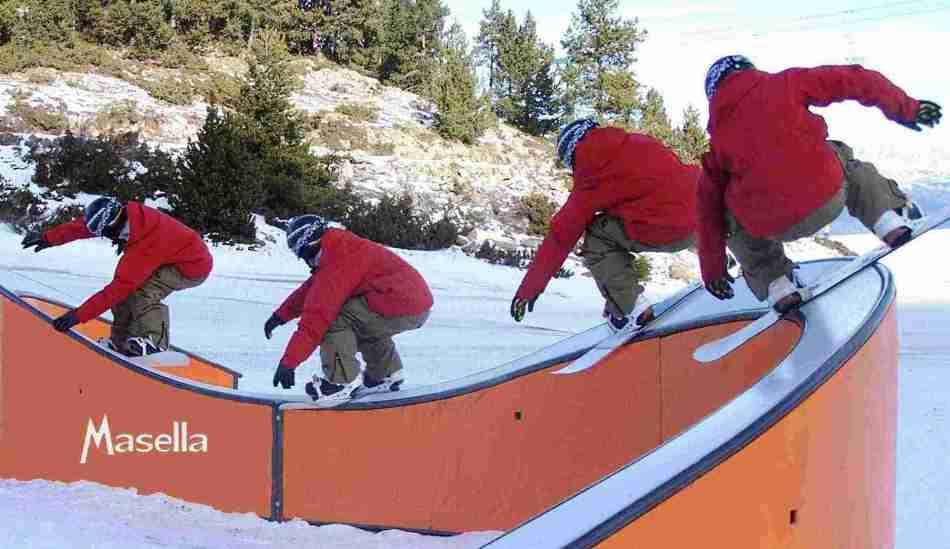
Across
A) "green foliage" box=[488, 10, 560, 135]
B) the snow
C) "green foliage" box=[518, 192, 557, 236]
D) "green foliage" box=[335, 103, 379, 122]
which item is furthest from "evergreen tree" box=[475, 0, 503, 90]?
the snow

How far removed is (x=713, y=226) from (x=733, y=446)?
2088 mm

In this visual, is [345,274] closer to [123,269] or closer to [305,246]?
[305,246]

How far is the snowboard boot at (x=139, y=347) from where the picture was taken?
20.6 ft

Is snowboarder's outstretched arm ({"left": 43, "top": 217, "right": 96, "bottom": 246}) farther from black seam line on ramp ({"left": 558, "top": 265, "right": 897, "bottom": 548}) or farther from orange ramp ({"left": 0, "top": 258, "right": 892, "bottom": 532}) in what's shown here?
black seam line on ramp ({"left": 558, "top": 265, "right": 897, "bottom": 548})

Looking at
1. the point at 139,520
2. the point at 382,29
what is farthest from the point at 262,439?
the point at 382,29

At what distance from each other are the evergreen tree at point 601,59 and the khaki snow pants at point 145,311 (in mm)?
30806

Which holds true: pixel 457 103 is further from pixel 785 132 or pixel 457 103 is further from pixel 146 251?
pixel 785 132

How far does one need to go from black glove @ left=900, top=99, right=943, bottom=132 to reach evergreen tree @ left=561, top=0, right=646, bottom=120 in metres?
32.8

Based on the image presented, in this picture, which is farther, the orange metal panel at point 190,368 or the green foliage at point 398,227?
the green foliage at point 398,227

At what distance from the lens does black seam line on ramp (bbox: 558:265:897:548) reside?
6.07 feet

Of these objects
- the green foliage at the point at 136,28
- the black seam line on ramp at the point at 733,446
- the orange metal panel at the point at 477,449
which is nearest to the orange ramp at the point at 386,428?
the orange metal panel at the point at 477,449

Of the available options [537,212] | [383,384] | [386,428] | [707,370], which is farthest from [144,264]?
[537,212]

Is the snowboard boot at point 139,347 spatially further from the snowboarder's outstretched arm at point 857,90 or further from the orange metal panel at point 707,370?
the snowboarder's outstretched arm at point 857,90

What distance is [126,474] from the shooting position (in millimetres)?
5395
